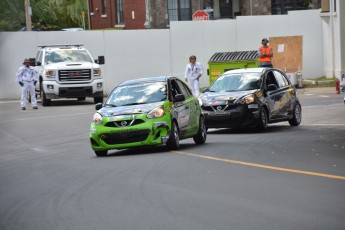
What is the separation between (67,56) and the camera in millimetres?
34750

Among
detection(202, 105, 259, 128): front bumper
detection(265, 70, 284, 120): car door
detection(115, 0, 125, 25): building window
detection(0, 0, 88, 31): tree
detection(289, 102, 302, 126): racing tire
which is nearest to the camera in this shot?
detection(0, 0, 88, 31): tree

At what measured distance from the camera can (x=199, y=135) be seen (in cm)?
1839

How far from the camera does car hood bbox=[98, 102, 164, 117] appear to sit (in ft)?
53.3

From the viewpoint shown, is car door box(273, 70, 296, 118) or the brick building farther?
the brick building

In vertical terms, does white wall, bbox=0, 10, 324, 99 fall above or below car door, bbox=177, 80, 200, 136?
above

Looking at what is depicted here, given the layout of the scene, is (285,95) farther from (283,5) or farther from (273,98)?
(283,5)

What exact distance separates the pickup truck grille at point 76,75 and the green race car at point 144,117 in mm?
15959

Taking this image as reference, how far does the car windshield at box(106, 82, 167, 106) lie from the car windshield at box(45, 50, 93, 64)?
16969 millimetres

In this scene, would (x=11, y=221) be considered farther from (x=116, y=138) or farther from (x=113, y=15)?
(x=113, y=15)

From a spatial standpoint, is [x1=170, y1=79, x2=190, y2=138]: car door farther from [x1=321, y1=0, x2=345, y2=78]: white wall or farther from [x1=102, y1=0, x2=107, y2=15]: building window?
[x1=102, y1=0, x2=107, y2=15]: building window

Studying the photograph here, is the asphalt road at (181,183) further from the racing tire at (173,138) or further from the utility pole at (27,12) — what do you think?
the utility pole at (27,12)

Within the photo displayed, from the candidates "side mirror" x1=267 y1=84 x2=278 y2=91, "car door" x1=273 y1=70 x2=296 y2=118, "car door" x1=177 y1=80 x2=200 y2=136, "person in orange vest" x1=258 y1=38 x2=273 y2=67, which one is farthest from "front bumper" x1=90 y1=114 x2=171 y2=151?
"person in orange vest" x1=258 y1=38 x2=273 y2=67

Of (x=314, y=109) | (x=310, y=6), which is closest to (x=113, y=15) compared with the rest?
(x=310, y=6)

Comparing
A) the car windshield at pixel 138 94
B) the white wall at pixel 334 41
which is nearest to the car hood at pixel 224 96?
the car windshield at pixel 138 94
